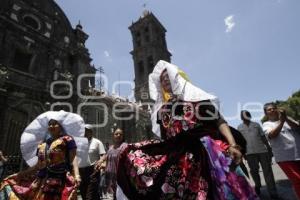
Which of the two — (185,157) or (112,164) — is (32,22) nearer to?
(112,164)

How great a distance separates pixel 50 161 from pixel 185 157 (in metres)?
1.92

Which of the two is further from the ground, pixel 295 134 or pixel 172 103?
pixel 172 103

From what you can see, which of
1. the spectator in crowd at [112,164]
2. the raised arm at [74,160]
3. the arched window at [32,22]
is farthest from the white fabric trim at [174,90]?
the arched window at [32,22]

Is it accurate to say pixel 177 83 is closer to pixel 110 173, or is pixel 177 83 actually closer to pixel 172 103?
pixel 172 103

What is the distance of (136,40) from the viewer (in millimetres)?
43500

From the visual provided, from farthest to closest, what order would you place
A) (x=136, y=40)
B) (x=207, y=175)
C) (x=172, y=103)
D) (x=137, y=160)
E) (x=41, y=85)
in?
(x=136, y=40) < (x=41, y=85) < (x=172, y=103) < (x=137, y=160) < (x=207, y=175)

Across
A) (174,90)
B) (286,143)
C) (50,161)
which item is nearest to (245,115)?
(286,143)

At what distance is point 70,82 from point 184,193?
16.5 meters

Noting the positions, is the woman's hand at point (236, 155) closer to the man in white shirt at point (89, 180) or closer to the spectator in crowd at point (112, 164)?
the spectator in crowd at point (112, 164)

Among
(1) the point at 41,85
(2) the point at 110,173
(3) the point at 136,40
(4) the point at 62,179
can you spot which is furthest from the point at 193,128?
(3) the point at 136,40

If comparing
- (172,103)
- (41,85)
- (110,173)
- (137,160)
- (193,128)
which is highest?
(41,85)

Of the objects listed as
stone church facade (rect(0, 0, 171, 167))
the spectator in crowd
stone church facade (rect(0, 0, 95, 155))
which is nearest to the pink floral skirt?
the spectator in crowd

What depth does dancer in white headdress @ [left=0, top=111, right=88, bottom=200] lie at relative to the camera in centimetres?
318

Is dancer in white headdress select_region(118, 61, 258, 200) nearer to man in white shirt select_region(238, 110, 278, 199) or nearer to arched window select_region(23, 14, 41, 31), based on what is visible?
man in white shirt select_region(238, 110, 278, 199)
